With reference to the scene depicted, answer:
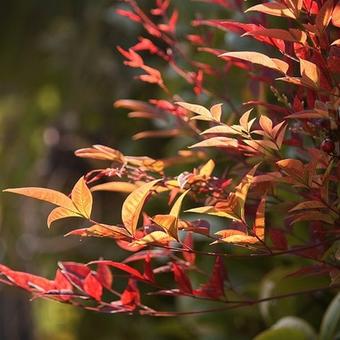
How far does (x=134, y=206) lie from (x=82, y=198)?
1.6 inches

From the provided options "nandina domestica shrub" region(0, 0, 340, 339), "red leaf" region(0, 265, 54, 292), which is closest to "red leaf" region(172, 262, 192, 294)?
"nandina domestica shrub" region(0, 0, 340, 339)

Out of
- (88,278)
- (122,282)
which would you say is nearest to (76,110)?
(122,282)

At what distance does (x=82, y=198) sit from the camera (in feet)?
1.98

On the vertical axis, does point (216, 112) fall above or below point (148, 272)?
above

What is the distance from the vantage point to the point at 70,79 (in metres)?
2.18

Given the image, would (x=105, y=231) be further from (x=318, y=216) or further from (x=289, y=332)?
(x=289, y=332)

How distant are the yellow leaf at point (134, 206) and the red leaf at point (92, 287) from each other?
0.43 feet

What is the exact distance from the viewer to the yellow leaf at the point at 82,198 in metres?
0.60

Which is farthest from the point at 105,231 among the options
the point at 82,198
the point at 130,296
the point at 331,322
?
the point at 331,322

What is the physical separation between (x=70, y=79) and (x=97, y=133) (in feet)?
0.67

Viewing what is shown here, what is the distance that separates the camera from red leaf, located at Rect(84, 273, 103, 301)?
28.3 inches

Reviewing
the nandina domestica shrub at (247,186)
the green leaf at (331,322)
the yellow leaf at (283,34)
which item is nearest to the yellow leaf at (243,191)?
the nandina domestica shrub at (247,186)

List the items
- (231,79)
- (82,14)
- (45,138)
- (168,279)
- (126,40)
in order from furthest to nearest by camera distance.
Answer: (45,138) < (82,14) < (126,40) < (168,279) < (231,79)

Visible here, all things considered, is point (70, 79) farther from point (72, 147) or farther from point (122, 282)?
point (122, 282)
